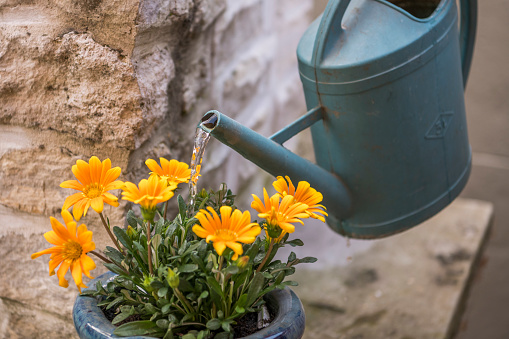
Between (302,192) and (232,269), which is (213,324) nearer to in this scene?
(232,269)

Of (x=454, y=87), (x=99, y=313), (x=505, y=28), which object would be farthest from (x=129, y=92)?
(x=505, y=28)

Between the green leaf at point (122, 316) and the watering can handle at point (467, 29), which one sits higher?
the watering can handle at point (467, 29)

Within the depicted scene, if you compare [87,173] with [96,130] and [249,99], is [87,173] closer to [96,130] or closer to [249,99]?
[96,130]

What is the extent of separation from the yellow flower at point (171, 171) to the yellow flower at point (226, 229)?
4.3 inches

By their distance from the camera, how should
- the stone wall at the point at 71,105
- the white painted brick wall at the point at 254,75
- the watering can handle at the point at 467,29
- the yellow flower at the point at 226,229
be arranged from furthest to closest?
the white painted brick wall at the point at 254,75
the watering can handle at the point at 467,29
the stone wall at the point at 71,105
the yellow flower at the point at 226,229

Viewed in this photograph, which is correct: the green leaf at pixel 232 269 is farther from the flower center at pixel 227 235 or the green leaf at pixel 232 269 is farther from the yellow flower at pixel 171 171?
the yellow flower at pixel 171 171

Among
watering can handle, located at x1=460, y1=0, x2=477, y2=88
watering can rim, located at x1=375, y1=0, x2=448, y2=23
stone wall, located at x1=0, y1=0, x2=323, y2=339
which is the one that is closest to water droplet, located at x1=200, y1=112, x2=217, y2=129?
stone wall, located at x1=0, y1=0, x2=323, y2=339

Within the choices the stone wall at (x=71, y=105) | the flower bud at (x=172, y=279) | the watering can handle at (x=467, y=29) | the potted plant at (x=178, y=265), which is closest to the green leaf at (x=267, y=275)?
the potted plant at (x=178, y=265)

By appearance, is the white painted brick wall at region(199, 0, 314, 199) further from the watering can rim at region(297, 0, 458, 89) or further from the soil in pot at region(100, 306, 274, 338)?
the soil in pot at region(100, 306, 274, 338)

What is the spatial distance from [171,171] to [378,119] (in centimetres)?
41

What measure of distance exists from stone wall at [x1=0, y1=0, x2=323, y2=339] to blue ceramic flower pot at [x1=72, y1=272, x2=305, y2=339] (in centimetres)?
24

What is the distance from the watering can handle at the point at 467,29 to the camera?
3.71ft

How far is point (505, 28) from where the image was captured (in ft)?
8.29

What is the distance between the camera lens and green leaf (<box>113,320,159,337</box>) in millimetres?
642
